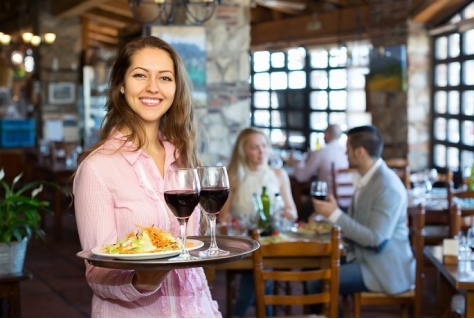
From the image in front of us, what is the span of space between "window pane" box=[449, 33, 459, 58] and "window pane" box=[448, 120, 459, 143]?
0.76 metres

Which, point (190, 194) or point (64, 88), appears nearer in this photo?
point (190, 194)

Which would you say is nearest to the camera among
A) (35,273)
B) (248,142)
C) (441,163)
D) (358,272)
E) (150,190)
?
(150,190)

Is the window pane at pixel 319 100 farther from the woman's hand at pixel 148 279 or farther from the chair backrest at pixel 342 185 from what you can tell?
the woman's hand at pixel 148 279

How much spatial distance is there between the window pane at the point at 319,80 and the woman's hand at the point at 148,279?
36.9 ft

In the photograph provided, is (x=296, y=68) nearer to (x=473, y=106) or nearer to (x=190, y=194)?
(x=473, y=106)

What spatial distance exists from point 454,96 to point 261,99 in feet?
20.4

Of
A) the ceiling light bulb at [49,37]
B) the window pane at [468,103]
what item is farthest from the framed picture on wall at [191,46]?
the ceiling light bulb at [49,37]

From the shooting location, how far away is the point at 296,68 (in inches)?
554

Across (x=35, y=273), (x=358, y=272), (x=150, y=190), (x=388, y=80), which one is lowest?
(x=35, y=273)

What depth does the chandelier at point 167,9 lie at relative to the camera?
6867 mm

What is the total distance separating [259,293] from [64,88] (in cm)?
1159

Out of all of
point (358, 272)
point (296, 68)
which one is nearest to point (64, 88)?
point (296, 68)

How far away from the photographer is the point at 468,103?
8.98m

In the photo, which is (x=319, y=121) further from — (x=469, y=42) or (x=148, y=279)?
(x=148, y=279)
